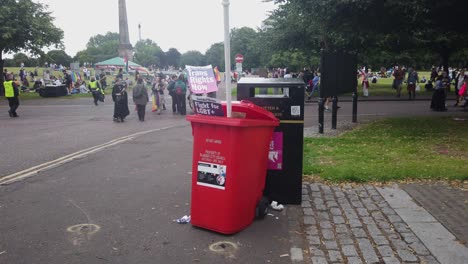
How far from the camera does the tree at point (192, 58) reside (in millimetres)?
118506

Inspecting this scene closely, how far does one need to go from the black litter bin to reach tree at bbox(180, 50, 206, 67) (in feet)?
367

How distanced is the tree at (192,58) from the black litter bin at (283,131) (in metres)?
112

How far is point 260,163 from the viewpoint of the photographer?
4840 millimetres

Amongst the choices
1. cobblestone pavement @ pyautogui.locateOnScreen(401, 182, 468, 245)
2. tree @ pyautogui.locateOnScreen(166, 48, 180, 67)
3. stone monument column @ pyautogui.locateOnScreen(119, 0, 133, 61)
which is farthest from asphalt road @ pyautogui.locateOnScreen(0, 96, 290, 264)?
→ tree @ pyautogui.locateOnScreen(166, 48, 180, 67)

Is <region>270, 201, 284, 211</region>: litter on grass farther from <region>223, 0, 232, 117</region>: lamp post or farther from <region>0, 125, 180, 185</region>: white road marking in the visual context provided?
<region>0, 125, 180, 185</region>: white road marking

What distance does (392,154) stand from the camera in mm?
8586

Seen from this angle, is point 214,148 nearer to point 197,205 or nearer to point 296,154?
point 197,205

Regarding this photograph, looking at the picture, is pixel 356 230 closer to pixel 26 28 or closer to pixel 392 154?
pixel 392 154

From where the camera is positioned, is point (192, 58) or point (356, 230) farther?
point (192, 58)

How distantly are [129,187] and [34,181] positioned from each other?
1.72 m

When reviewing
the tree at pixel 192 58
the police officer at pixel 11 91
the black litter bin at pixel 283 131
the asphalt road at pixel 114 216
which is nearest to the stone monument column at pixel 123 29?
the police officer at pixel 11 91

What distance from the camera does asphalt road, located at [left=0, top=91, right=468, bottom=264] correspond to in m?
4.21

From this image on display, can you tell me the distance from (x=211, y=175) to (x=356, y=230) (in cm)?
169

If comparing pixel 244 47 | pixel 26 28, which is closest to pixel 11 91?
pixel 26 28
